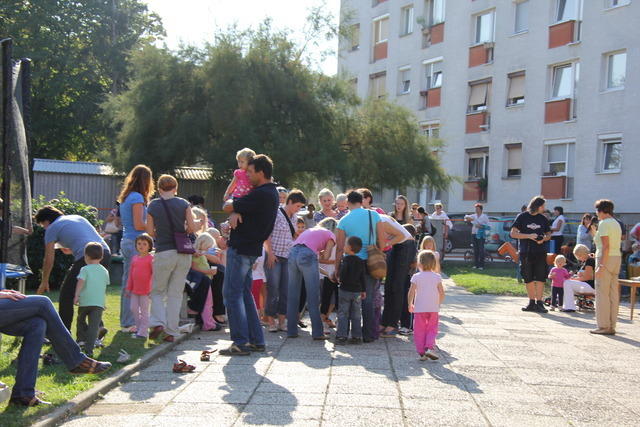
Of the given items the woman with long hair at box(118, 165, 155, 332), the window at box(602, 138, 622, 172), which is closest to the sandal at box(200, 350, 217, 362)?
the woman with long hair at box(118, 165, 155, 332)

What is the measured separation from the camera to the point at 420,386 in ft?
22.6

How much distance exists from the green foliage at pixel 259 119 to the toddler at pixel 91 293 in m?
18.7

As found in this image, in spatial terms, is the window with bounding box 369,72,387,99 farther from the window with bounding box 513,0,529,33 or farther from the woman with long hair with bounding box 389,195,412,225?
the woman with long hair with bounding box 389,195,412,225

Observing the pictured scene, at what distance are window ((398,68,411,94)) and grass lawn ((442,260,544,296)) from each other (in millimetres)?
15574

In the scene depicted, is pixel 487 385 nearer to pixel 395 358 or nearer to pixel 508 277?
pixel 395 358

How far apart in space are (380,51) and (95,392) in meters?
36.3

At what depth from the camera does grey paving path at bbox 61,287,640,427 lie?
5.71 metres

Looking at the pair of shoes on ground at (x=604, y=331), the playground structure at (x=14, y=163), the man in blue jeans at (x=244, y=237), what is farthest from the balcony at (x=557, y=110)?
the playground structure at (x=14, y=163)

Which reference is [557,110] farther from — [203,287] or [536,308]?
[203,287]

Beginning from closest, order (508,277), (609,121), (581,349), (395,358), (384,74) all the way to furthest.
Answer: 1. (395,358)
2. (581,349)
3. (508,277)
4. (609,121)
5. (384,74)

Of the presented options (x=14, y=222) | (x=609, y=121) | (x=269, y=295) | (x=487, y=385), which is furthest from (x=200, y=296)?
(x=609, y=121)

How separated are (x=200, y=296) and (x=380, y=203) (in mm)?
31422

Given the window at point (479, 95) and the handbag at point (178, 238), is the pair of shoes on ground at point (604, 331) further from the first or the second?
the window at point (479, 95)

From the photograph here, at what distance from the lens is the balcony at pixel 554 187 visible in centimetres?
2989
